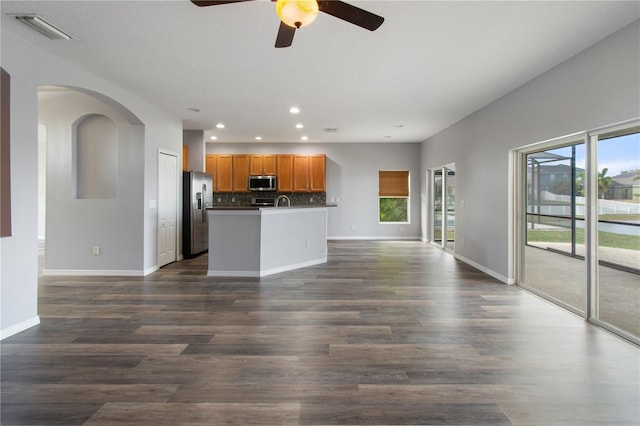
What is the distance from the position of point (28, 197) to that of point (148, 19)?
2.01 meters

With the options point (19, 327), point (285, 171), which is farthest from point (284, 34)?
point (285, 171)

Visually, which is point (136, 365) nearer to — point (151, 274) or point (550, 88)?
point (151, 274)

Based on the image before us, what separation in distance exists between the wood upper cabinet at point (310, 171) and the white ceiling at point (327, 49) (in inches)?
135

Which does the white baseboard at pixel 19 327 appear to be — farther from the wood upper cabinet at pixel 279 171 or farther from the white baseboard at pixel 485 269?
the wood upper cabinet at pixel 279 171

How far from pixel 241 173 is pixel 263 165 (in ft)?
2.07

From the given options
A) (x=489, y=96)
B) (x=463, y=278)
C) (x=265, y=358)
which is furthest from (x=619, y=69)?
(x=265, y=358)

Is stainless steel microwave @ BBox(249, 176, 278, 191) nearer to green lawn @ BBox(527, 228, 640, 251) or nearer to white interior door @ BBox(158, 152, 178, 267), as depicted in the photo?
white interior door @ BBox(158, 152, 178, 267)

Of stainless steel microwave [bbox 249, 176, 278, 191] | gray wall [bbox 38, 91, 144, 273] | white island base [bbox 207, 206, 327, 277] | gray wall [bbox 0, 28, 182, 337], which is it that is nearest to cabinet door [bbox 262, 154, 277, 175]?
stainless steel microwave [bbox 249, 176, 278, 191]

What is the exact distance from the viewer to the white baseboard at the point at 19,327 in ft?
9.54

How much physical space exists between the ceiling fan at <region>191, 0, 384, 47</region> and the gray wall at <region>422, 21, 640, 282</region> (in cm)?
232

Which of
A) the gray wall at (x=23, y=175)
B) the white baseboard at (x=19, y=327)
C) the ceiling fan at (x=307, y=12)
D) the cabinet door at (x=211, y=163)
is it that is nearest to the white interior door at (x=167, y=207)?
the gray wall at (x=23, y=175)

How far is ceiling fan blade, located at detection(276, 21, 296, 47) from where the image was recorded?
2.28 metres

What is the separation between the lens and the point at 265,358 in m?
2.54

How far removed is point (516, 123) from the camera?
14.8 feet
